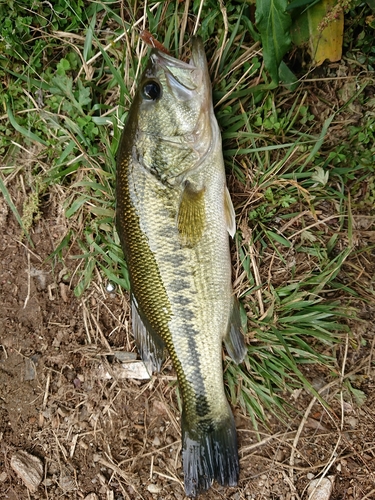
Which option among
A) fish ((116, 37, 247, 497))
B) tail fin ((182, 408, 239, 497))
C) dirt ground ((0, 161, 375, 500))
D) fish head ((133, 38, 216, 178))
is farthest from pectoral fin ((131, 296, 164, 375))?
fish head ((133, 38, 216, 178))

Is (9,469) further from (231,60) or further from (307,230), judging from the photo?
(231,60)

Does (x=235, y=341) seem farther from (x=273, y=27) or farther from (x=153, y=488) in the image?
(x=273, y=27)

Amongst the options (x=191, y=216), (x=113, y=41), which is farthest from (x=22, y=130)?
(x=191, y=216)

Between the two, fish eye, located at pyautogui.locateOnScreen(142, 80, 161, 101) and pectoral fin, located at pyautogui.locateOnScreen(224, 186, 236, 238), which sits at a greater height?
fish eye, located at pyautogui.locateOnScreen(142, 80, 161, 101)

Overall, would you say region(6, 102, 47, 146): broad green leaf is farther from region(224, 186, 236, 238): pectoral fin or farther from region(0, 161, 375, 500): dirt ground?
region(224, 186, 236, 238): pectoral fin

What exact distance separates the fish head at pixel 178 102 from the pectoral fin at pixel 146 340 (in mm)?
890

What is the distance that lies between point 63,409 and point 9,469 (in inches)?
20.7

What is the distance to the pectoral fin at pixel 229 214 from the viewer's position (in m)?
2.37

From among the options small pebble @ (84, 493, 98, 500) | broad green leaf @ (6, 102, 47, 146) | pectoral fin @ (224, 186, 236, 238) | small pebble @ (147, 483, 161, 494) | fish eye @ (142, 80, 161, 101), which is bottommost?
small pebble @ (84, 493, 98, 500)

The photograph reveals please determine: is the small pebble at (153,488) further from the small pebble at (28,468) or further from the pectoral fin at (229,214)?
the pectoral fin at (229,214)

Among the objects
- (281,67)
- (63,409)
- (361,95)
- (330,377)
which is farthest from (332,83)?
(63,409)

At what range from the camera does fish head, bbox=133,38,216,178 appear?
7.16ft

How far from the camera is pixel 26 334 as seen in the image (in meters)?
2.90

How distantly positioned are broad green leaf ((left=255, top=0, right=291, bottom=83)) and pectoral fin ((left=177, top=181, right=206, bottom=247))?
2.41 ft
